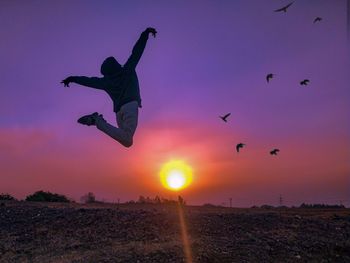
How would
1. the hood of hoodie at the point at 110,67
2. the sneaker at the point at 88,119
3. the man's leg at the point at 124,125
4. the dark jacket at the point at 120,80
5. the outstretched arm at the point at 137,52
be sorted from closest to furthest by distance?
the man's leg at the point at 124,125 < the sneaker at the point at 88,119 < the dark jacket at the point at 120,80 < the outstretched arm at the point at 137,52 < the hood of hoodie at the point at 110,67

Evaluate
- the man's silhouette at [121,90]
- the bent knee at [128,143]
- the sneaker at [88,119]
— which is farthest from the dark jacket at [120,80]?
the bent knee at [128,143]

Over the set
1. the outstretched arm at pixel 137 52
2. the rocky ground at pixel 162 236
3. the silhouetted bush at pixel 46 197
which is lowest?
the rocky ground at pixel 162 236

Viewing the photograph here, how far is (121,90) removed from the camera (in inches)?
385

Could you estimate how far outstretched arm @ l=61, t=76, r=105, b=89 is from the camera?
400 inches

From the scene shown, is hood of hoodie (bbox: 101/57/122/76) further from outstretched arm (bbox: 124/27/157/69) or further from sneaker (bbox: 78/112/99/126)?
sneaker (bbox: 78/112/99/126)

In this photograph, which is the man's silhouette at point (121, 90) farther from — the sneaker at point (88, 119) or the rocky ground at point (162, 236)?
the rocky ground at point (162, 236)

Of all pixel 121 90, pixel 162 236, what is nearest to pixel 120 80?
pixel 121 90

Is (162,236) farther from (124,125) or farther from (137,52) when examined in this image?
(137,52)

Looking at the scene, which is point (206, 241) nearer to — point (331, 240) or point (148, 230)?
point (148, 230)

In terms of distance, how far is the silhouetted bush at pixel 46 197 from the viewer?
21400 mm

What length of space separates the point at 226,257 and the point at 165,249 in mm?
1428

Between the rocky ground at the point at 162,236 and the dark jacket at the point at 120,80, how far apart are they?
353 cm

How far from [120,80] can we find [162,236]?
429 cm

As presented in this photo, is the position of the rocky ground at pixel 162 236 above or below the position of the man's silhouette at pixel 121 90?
below
